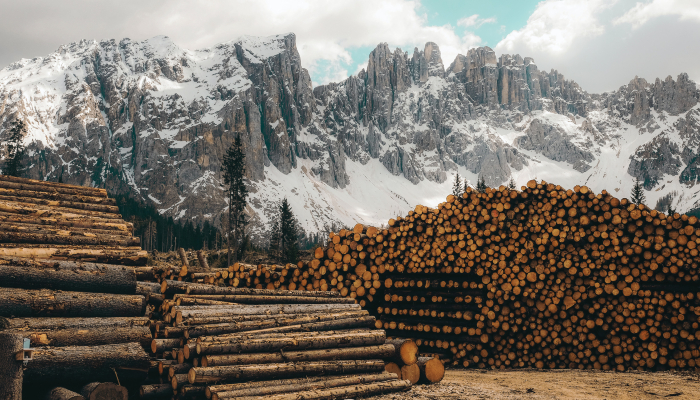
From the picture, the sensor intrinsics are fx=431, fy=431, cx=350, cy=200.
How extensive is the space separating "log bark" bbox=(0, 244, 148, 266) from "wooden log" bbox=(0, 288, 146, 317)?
4.38ft

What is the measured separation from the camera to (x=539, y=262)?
35.2 feet

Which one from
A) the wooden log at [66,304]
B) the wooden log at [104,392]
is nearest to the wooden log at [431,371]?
the wooden log at [104,392]

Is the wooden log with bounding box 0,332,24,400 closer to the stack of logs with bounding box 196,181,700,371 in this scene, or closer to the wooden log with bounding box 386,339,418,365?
the wooden log with bounding box 386,339,418,365

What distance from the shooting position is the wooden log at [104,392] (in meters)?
5.63

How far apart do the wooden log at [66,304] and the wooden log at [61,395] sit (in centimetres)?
137

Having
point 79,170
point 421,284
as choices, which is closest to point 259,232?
point 79,170

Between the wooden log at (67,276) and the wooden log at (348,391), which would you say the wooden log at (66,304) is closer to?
the wooden log at (67,276)

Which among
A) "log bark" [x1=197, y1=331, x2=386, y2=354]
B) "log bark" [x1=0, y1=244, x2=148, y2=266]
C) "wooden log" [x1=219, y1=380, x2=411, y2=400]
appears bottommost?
"wooden log" [x1=219, y1=380, x2=411, y2=400]

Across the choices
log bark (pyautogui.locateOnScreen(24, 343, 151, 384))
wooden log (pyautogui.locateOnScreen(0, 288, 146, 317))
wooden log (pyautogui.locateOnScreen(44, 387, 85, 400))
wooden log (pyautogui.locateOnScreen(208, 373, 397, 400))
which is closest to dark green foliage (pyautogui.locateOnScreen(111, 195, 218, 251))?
wooden log (pyautogui.locateOnScreen(0, 288, 146, 317))

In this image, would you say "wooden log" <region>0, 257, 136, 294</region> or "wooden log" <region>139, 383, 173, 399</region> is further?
"wooden log" <region>0, 257, 136, 294</region>

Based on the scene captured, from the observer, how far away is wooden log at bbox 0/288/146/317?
645 cm

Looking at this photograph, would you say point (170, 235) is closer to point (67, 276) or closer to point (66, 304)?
point (67, 276)

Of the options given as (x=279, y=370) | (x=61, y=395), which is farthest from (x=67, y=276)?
(x=279, y=370)

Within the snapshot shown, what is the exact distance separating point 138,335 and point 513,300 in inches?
332
